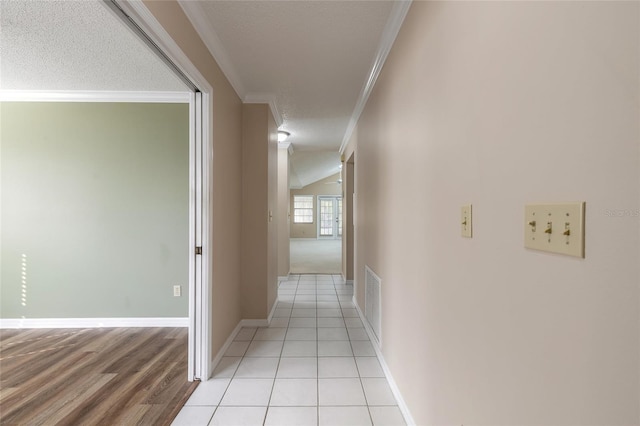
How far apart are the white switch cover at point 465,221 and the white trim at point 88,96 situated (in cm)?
306

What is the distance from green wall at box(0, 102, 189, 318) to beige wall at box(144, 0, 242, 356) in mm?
637

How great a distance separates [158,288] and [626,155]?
357 centimetres

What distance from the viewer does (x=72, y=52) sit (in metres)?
2.28

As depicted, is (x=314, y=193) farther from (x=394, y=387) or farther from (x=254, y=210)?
(x=394, y=387)

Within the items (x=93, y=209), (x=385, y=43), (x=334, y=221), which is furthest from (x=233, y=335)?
(x=334, y=221)

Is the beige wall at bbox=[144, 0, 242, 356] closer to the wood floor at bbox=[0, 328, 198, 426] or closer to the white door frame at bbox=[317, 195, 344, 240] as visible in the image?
the wood floor at bbox=[0, 328, 198, 426]

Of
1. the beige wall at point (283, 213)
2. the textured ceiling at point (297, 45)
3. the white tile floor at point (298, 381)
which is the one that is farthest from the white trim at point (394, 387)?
the beige wall at point (283, 213)

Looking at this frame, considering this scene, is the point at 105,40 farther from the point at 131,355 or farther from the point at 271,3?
the point at 131,355

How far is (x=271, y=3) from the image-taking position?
1.76 meters

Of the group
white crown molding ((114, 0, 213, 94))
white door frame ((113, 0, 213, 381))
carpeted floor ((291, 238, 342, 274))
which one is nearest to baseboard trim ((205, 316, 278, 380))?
white door frame ((113, 0, 213, 381))

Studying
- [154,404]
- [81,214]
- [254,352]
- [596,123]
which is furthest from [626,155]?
[81,214]

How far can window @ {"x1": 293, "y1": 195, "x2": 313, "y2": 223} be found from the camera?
13781mm

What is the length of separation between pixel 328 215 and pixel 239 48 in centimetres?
1167

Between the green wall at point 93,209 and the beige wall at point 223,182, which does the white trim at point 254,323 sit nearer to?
the beige wall at point 223,182
